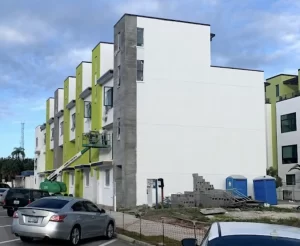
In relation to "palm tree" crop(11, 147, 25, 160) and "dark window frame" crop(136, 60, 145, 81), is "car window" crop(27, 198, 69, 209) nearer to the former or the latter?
"dark window frame" crop(136, 60, 145, 81)

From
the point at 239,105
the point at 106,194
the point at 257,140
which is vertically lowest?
the point at 106,194

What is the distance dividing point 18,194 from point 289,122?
37.3 metres

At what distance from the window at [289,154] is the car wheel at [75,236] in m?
43.0

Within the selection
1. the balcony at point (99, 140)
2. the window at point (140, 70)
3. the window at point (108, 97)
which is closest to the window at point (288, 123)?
the window at point (108, 97)

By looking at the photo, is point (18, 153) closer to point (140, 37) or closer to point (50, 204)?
point (140, 37)

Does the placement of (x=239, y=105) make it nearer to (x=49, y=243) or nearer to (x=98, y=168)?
(x=98, y=168)

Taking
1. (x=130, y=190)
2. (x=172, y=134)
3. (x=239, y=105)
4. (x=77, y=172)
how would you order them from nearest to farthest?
(x=130, y=190) → (x=172, y=134) → (x=239, y=105) → (x=77, y=172)

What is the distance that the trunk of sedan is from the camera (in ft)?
46.0

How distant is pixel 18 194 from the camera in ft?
87.6

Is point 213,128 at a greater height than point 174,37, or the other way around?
point 174,37

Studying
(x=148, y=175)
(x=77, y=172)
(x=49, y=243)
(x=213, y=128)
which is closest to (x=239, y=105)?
(x=213, y=128)

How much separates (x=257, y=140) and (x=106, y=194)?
42.3 feet

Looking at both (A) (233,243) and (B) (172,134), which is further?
(B) (172,134)

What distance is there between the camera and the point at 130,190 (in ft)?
111
